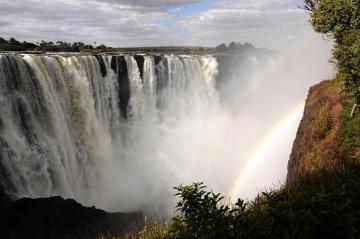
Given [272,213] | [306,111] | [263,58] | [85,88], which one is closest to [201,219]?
[272,213]

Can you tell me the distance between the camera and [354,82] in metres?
15.2

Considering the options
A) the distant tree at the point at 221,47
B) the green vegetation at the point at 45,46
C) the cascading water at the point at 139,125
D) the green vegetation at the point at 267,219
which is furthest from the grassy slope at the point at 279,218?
the distant tree at the point at 221,47

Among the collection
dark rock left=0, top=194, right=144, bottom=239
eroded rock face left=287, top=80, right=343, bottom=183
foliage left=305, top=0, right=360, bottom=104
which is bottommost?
dark rock left=0, top=194, right=144, bottom=239

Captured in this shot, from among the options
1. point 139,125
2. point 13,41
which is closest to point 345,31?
point 139,125

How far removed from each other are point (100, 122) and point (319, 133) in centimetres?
1508

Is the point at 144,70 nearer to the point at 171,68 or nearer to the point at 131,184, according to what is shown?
the point at 171,68

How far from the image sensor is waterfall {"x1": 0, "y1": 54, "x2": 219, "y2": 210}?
65.9 feet

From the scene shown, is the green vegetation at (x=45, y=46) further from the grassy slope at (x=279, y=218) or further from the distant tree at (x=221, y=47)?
the grassy slope at (x=279, y=218)

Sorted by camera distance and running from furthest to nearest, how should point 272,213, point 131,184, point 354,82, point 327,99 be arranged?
1. point 131,184
2. point 327,99
3. point 354,82
4. point 272,213

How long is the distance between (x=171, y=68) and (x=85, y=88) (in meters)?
9.69

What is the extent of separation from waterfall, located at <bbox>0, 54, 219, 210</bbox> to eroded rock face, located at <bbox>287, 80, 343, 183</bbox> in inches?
430

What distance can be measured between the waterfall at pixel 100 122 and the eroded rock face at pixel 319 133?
35.8ft

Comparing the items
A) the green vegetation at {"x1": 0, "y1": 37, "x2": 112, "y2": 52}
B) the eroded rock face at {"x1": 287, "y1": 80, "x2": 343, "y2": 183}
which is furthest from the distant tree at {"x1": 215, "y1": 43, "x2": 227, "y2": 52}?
the eroded rock face at {"x1": 287, "y1": 80, "x2": 343, "y2": 183}

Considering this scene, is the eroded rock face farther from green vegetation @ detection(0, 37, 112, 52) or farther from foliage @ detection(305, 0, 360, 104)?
green vegetation @ detection(0, 37, 112, 52)
